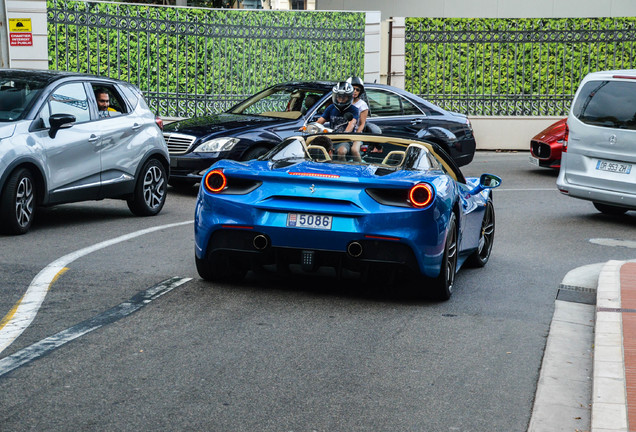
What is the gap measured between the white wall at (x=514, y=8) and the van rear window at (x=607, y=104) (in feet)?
47.5

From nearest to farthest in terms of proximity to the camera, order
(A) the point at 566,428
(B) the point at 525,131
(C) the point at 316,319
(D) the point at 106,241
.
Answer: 1. (A) the point at 566,428
2. (C) the point at 316,319
3. (D) the point at 106,241
4. (B) the point at 525,131

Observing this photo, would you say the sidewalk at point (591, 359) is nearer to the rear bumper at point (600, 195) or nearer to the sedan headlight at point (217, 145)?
the rear bumper at point (600, 195)

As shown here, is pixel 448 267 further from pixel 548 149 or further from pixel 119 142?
pixel 548 149

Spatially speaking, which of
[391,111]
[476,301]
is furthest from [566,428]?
[391,111]

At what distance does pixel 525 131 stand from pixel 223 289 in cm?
1647

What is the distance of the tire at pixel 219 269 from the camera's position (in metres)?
7.93

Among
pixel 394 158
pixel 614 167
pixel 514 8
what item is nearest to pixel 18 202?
pixel 394 158

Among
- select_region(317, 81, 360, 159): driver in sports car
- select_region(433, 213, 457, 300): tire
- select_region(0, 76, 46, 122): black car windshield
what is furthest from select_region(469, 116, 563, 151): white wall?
select_region(433, 213, 457, 300): tire

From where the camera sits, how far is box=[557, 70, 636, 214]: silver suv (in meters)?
12.9

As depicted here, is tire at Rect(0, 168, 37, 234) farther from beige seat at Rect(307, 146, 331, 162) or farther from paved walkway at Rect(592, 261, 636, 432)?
paved walkway at Rect(592, 261, 636, 432)

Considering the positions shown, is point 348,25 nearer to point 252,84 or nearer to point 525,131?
point 252,84

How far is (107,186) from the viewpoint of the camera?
11.9 metres

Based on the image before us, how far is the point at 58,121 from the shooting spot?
10.8 meters

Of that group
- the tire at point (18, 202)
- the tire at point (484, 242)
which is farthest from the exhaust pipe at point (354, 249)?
the tire at point (18, 202)
